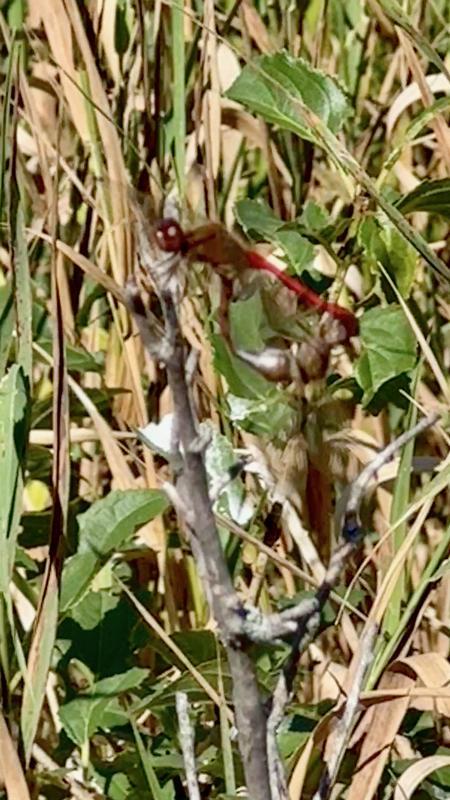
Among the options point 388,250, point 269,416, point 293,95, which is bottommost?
point 269,416

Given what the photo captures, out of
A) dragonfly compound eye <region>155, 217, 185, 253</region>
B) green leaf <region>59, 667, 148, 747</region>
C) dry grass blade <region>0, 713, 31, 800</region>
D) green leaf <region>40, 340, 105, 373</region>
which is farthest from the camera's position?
green leaf <region>40, 340, 105, 373</region>

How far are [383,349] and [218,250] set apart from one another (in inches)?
11.1

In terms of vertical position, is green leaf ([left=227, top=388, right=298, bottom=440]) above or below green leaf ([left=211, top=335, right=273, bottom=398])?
below

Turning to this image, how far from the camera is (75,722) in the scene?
1.16 m

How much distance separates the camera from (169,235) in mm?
854

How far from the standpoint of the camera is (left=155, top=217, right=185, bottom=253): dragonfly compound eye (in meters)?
0.85

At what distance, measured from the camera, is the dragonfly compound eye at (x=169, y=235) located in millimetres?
849

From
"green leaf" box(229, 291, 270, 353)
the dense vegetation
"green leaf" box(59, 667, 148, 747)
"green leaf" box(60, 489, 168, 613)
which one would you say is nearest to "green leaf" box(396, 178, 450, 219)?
the dense vegetation

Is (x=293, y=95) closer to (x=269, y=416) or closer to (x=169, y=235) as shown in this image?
Answer: (x=269, y=416)

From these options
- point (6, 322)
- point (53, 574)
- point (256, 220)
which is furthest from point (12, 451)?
point (256, 220)

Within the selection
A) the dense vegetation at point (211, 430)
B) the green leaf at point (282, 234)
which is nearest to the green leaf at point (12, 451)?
the dense vegetation at point (211, 430)

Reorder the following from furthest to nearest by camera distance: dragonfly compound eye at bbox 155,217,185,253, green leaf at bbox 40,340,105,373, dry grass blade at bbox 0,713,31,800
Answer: green leaf at bbox 40,340,105,373 < dry grass blade at bbox 0,713,31,800 < dragonfly compound eye at bbox 155,217,185,253

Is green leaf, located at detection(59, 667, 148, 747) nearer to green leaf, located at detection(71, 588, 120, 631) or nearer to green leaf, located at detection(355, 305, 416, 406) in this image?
green leaf, located at detection(71, 588, 120, 631)

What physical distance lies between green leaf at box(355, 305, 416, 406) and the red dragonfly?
0.04 metres
